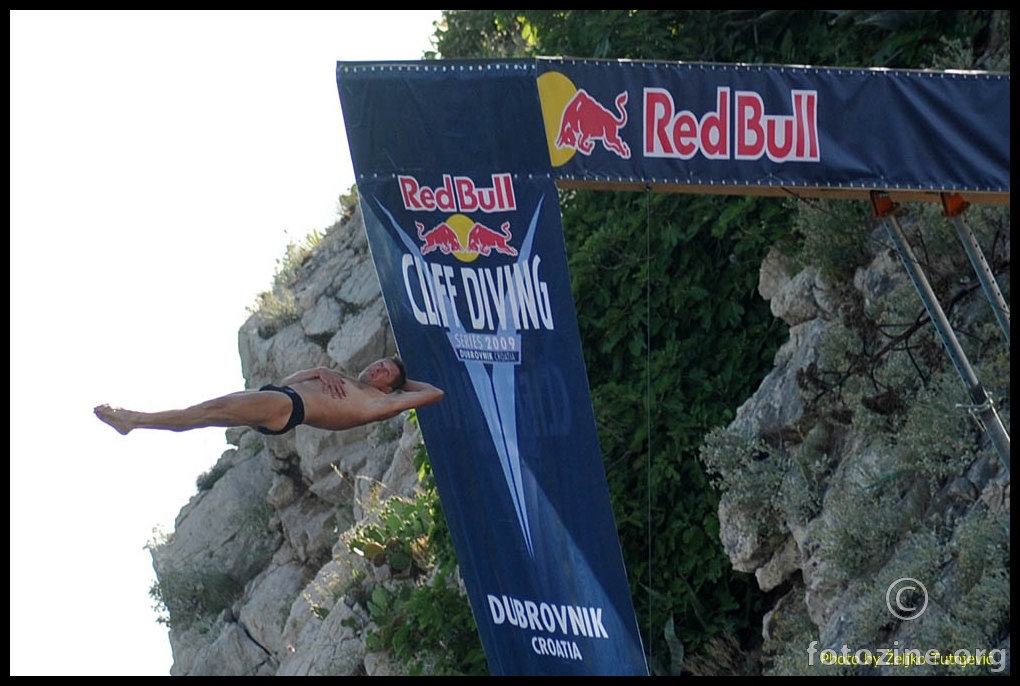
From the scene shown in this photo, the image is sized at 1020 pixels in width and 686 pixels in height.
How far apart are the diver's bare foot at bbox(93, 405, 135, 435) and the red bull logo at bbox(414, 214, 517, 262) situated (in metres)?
2.54

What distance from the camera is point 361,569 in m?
19.2

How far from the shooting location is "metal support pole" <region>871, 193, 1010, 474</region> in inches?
465

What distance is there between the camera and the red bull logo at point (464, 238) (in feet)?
37.1

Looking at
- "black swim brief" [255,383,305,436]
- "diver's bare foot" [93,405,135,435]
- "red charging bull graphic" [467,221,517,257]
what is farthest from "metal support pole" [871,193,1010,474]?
"diver's bare foot" [93,405,135,435]

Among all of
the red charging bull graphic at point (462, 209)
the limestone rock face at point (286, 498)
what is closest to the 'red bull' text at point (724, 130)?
the red charging bull graphic at point (462, 209)

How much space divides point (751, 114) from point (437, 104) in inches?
84.6

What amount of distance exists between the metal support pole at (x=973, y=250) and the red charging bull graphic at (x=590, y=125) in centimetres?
239

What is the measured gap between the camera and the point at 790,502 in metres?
14.1

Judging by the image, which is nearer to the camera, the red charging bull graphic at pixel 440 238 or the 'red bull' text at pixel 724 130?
the 'red bull' text at pixel 724 130

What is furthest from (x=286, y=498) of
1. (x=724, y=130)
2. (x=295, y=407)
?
(x=724, y=130)

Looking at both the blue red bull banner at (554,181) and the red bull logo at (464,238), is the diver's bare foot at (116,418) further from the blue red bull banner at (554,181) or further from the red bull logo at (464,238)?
the red bull logo at (464,238)

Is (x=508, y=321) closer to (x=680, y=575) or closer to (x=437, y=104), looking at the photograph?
(x=437, y=104)

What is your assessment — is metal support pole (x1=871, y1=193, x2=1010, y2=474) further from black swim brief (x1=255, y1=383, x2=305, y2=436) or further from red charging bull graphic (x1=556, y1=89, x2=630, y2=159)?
black swim brief (x1=255, y1=383, x2=305, y2=436)
